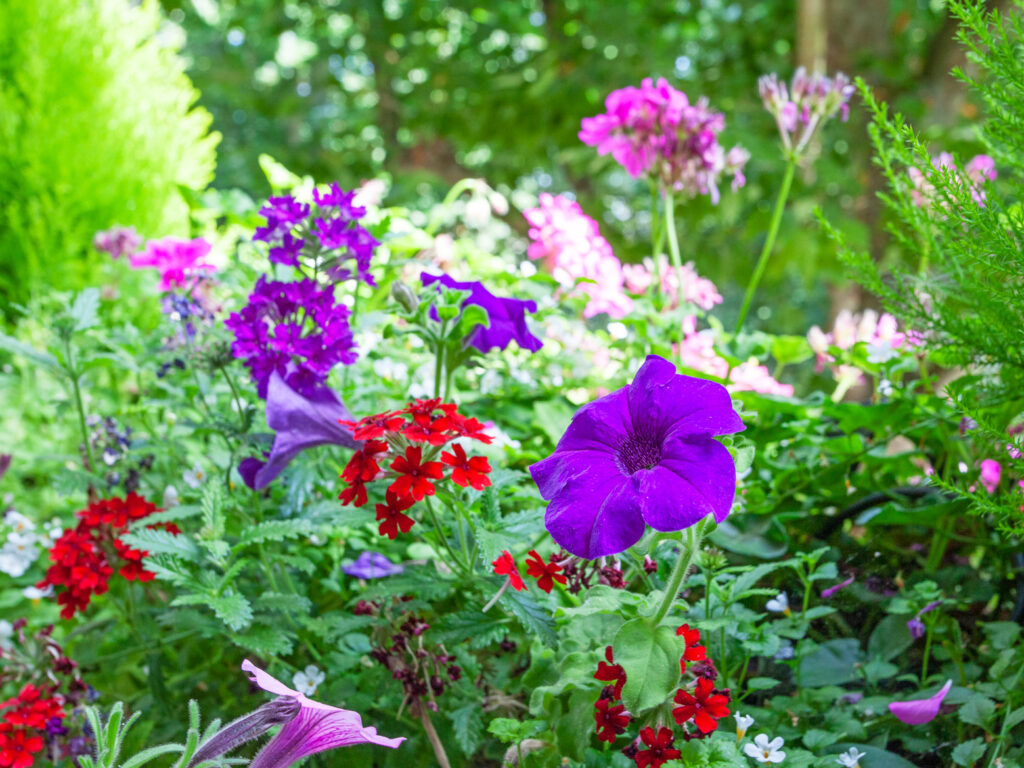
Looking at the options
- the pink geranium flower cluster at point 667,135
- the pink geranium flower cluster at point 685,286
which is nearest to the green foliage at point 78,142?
the pink geranium flower cluster at point 685,286

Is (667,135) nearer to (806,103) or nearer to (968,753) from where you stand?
(806,103)

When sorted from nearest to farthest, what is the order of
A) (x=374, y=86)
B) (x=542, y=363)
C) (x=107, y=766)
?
(x=107, y=766) → (x=542, y=363) → (x=374, y=86)

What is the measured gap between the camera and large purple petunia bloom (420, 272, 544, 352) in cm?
107

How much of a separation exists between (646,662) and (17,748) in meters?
0.91

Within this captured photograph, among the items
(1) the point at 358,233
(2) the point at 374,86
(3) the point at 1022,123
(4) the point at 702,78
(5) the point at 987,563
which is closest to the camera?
(3) the point at 1022,123

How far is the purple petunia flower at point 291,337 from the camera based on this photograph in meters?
1.10

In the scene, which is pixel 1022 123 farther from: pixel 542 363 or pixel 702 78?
pixel 702 78

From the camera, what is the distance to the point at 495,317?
1105 millimetres

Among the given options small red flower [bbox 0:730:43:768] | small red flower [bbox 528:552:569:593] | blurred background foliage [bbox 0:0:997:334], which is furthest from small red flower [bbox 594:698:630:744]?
blurred background foliage [bbox 0:0:997:334]

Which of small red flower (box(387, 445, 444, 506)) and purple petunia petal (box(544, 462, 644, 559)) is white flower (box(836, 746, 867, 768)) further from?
small red flower (box(387, 445, 444, 506))

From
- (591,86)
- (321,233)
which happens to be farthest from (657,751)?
(591,86)

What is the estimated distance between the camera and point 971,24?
0.98m

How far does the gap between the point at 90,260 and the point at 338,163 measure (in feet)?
13.0

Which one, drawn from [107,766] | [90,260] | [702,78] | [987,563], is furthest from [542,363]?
[702,78]
